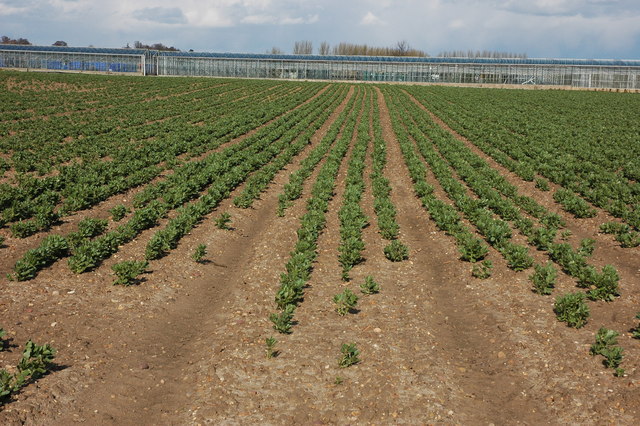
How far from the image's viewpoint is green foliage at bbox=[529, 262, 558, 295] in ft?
37.9

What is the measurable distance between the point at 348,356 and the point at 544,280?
17.5ft

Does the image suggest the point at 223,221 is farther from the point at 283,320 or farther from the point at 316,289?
the point at 283,320

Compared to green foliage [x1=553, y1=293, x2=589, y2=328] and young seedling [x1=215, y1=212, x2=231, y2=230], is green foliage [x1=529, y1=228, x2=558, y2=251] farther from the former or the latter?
young seedling [x1=215, y1=212, x2=231, y2=230]

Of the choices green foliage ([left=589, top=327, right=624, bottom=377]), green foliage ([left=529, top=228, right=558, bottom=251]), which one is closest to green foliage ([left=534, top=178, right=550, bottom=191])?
green foliage ([left=529, top=228, right=558, bottom=251])

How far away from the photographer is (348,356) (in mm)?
8812

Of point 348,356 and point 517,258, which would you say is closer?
point 348,356

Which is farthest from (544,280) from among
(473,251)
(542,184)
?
(542,184)

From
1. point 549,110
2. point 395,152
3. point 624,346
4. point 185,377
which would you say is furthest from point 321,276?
point 549,110

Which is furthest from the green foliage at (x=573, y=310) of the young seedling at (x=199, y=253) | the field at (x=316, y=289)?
the young seedling at (x=199, y=253)

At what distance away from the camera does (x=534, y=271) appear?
12.8 meters

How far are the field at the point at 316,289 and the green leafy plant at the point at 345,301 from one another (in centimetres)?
5

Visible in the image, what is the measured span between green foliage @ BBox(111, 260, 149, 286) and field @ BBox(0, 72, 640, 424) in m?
0.06

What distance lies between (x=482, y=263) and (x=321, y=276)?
387cm

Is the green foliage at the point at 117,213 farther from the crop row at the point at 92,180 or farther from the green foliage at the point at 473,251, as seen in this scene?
the green foliage at the point at 473,251
